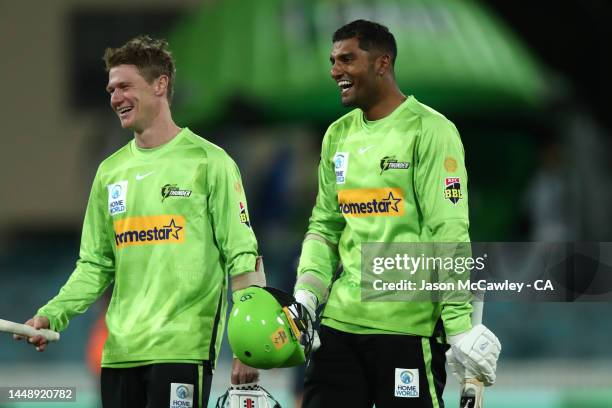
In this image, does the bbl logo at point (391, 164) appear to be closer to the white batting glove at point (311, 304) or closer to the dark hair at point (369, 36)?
the dark hair at point (369, 36)

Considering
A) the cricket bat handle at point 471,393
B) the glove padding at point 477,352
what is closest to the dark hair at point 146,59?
the glove padding at point 477,352

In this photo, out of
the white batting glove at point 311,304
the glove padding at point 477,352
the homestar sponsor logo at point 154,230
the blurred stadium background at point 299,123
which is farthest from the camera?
the blurred stadium background at point 299,123

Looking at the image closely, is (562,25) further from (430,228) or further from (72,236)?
(430,228)

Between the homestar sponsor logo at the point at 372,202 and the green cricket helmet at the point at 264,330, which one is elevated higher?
the homestar sponsor logo at the point at 372,202

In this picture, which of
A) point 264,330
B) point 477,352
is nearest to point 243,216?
point 264,330

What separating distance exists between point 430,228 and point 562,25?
11.9 metres

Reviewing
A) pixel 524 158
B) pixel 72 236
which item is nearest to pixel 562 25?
pixel 524 158

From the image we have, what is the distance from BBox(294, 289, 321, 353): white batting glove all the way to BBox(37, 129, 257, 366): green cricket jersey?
13.1 inches

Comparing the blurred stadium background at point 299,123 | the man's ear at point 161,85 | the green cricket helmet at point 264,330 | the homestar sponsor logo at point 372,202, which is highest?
the blurred stadium background at point 299,123

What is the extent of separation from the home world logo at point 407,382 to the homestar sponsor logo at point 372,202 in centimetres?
66

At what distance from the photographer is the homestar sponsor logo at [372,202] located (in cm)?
603

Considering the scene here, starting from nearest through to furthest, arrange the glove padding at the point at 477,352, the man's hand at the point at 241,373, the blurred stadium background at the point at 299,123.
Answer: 1. the glove padding at the point at 477,352
2. the man's hand at the point at 241,373
3. the blurred stadium background at the point at 299,123

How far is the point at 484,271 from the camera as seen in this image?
6.39m

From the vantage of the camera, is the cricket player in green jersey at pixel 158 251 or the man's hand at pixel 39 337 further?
the man's hand at pixel 39 337
